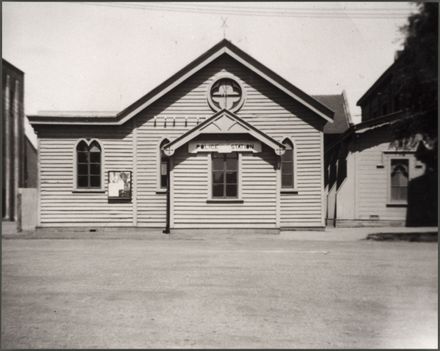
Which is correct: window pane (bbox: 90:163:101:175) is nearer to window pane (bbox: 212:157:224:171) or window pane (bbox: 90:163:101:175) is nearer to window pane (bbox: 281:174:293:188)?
window pane (bbox: 212:157:224:171)

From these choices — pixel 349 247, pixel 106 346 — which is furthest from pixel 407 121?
pixel 106 346

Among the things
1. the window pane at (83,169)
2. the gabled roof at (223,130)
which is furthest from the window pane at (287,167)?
the window pane at (83,169)

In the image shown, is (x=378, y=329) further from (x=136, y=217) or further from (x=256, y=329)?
(x=136, y=217)

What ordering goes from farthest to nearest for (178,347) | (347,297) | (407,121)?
(407,121) → (347,297) → (178,347)

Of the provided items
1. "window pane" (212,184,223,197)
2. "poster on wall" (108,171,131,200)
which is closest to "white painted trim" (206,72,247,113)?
"window pane" (212,184,223,197)

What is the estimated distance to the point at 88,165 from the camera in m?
17.5

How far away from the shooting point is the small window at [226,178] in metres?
16.7

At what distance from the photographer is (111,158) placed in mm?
17500

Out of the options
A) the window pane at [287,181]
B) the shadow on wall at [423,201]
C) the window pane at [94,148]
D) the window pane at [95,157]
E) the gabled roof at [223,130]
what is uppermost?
the gabled roof at [223,130]

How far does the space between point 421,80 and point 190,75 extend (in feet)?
29.5

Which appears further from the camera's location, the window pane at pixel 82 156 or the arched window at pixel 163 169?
the arched window at pixel 163 169

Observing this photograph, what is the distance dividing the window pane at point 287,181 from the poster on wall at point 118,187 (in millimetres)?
6369

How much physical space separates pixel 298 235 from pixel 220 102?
247 inches

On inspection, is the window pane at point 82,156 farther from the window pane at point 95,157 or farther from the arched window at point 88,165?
the window pane at point 95,157
